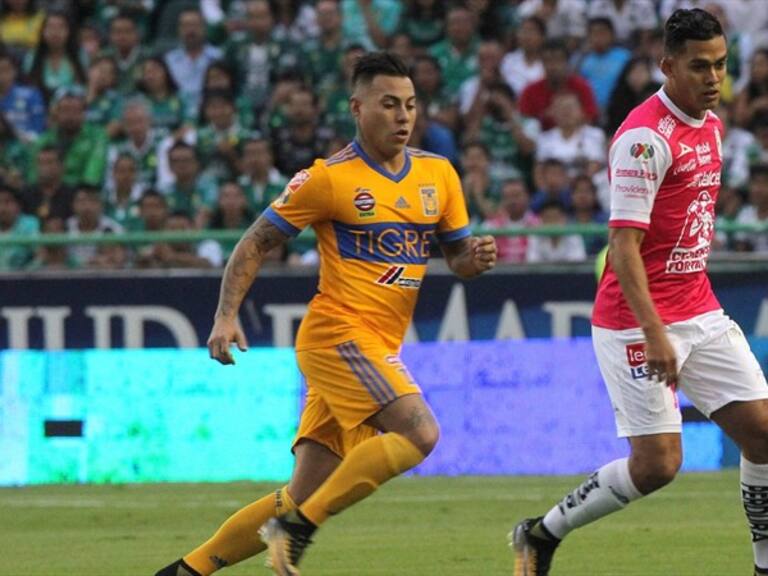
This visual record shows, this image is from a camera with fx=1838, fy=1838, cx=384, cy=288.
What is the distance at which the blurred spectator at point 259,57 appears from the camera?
1742 cm

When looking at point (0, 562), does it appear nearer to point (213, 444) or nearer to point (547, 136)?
point (213, 444)

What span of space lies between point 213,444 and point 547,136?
4.60 m

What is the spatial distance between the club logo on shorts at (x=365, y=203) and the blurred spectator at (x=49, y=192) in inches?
342

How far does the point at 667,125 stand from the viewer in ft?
24.4

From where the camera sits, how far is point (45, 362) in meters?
14.0

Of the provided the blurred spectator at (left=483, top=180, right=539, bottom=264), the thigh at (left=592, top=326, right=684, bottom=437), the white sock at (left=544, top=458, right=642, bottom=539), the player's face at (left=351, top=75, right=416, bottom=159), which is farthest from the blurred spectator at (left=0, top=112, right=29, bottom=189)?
the thigh at (left=592, top=326, right=684, bottom=437)

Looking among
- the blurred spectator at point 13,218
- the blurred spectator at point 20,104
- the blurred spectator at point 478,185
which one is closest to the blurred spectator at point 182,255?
the blurred spectator at point 13,218

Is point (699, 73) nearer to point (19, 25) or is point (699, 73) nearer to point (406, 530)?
point (406, 530)

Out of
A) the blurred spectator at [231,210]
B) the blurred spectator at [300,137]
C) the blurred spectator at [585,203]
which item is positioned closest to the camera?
the blurred spectator at [585,203]

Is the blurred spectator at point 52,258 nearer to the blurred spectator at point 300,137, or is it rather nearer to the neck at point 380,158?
the blurred spectator at point 300,137

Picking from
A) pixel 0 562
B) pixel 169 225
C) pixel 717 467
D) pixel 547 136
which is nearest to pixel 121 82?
pixel 169 225

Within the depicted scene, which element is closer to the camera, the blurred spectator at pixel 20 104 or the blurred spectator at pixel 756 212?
the blurred spectator at pixel 756 212

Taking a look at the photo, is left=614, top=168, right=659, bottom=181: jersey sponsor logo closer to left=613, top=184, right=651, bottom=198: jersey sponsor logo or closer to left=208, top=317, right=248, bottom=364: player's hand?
left=613, top=184, right=651, bottom=198: jersey sponsor logo

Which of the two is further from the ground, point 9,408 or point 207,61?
point 207,61
